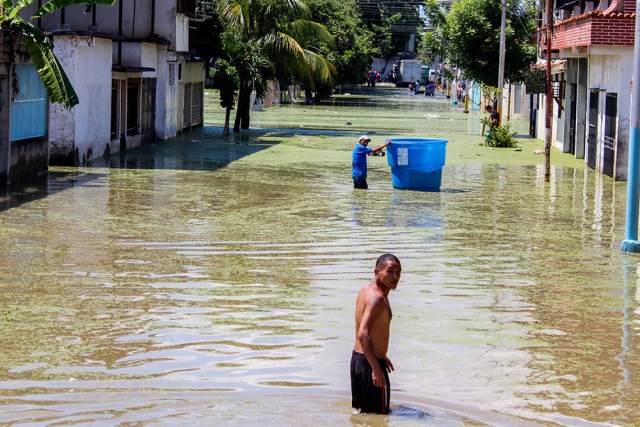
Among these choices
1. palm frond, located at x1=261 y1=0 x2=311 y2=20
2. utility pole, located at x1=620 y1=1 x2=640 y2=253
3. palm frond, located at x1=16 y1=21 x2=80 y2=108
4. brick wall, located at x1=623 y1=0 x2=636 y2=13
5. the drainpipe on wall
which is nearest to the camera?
utility pole, located at x1=620 y1=1 x2=640 y2=253

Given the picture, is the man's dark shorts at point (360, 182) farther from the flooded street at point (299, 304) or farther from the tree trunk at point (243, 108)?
the tree trunk at point (243, 108)

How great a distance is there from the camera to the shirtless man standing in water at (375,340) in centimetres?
786

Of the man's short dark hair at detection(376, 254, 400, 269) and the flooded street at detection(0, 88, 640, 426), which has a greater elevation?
the man's short dark hair at detection(376, 254, 400, 269)

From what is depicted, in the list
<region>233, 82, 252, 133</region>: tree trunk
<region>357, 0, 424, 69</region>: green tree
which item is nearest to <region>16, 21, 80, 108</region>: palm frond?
<region>233, 82, 252, 133</region>: tree trunk

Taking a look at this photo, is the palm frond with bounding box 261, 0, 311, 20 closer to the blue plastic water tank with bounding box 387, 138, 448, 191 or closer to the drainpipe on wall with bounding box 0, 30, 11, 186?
the blue plastic water tank with bounding box 387, 138, 448, 191

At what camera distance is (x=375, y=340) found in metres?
7.95

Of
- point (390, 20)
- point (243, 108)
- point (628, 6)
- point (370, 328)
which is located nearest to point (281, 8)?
point (243, 108)

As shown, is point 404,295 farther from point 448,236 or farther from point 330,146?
point 330,146

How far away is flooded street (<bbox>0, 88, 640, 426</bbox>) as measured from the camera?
8.77m

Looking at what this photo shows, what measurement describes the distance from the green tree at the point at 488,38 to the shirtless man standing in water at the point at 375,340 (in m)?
39.8

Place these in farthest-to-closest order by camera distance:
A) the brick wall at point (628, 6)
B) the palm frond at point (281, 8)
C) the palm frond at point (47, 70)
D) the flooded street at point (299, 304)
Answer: the palm frond at point (281, 8)
the brick wall at point (628, 6)
the palm frond at point (47, 70)
the flooded street at point (299, 304)

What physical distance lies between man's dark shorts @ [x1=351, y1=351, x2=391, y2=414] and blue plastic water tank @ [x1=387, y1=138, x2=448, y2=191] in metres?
16.9

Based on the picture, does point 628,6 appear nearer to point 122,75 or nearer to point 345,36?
point 122,75

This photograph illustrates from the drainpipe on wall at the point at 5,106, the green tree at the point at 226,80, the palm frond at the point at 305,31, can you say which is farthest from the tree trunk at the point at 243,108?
the drainpipe on wall at the point at 5,106
